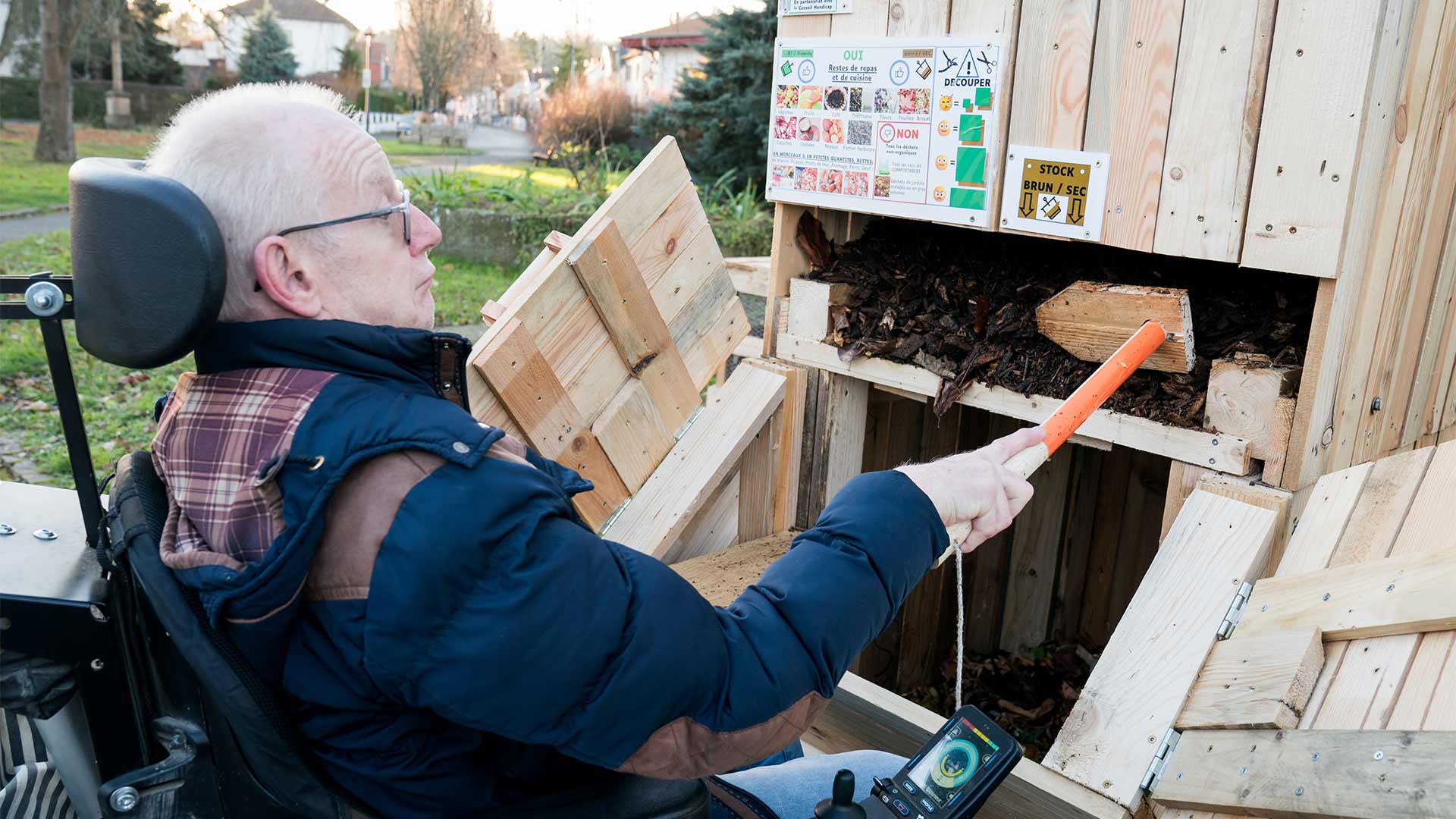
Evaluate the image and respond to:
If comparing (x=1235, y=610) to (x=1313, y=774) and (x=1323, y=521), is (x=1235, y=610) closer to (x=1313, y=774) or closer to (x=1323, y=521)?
(x=1323, y=521)

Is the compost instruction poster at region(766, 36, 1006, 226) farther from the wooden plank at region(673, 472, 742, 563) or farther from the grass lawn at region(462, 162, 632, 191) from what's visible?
the grass lawn at region(462, 162, 632, 191)

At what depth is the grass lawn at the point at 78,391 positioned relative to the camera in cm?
570

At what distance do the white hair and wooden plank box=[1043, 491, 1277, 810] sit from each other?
1.76m

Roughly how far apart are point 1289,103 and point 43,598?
2329 millimetres

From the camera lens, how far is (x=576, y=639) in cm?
129

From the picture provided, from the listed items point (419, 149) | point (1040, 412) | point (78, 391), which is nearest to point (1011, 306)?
point (1040, 412)

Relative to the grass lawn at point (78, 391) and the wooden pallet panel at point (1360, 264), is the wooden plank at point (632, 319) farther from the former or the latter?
→ the grass lawn at point (78, 391)

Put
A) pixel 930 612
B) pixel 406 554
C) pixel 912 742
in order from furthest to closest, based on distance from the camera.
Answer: pixel 930 612, pixel 912 742, pixel 406 554

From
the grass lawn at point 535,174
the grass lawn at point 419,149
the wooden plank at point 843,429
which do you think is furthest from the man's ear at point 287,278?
the grass lawn at point 419,149

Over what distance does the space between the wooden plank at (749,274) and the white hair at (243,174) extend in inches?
98.9

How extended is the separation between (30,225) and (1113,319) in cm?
1234

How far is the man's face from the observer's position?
4.90 feet

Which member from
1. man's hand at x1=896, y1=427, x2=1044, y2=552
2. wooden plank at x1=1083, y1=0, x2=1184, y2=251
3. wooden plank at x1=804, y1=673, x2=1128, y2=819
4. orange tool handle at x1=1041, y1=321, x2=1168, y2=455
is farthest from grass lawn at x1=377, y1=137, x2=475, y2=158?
man's hand at x1=896, y1=427, x2=1044, y2=552

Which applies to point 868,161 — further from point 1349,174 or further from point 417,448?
point 417,448
